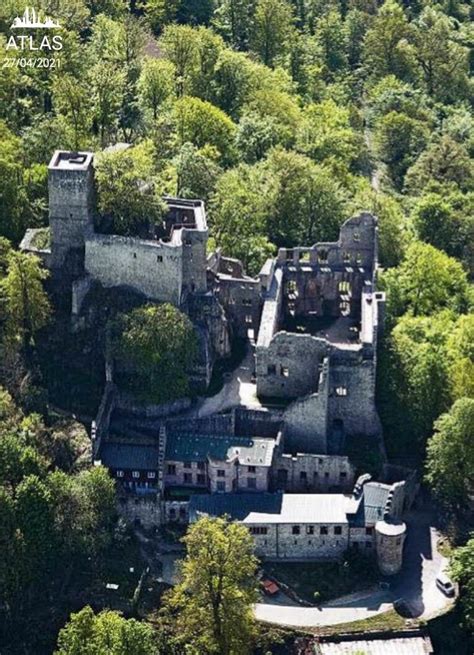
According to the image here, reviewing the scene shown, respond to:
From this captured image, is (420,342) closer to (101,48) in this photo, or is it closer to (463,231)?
(463,231)

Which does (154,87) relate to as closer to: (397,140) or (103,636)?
(397,140)

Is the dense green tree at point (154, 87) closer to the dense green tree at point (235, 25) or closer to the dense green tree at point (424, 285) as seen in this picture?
the dense green tree at point (424, 285)

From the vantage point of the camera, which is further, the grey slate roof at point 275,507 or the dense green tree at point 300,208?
the dense green tree at point 300,208

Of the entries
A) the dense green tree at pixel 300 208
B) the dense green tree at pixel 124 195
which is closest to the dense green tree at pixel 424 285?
the dense green tree at pixel 300 208

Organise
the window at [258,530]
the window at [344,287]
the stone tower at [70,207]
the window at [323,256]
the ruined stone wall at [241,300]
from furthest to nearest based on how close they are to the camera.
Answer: the window at [323,256], the window at [344,287], the ruined stone wall at [241,300], the stone tower at [70,207], the window at [258,530]

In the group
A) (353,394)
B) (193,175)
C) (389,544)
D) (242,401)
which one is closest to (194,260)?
(242,401)

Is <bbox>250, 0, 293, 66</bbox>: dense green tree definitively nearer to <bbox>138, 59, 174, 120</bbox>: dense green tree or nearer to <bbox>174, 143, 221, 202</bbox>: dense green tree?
<bbox>138, 59, 174, 120</bbox>: dense green tree

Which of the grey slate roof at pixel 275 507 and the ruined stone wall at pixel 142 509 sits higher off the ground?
the grey slate roof at pixel 275 507
